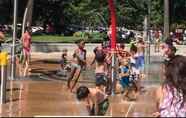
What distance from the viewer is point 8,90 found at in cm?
Answer: 1719

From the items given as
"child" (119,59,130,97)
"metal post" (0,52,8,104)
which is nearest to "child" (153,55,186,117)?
"metal post" (0,52,8,104)

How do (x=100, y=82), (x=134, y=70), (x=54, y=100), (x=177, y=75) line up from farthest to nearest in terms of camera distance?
(x=134, y=70)
(x=54, y=100)
(x=100, y=82)
(x=177, y=75)

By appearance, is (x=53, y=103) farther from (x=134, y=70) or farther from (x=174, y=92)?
(x=174, y=92)

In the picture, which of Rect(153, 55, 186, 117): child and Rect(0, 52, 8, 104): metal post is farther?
Rect(0, 52, 8, 104): metal post

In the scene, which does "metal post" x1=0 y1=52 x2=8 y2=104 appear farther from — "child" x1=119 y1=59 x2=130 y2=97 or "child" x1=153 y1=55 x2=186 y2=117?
"child" x1=153 y1=55 x2=186 y2=117

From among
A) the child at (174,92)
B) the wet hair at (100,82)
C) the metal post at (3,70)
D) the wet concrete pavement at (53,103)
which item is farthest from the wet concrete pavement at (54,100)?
the child at (174,92)

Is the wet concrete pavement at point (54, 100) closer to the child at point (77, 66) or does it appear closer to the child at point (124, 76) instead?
the child at point (77, 66)

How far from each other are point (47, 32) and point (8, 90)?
47624mm

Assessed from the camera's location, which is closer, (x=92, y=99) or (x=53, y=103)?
(x=92, y=99)

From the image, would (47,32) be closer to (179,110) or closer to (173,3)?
(173,3)

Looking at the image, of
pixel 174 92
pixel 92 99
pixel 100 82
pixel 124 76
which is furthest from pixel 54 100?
pixel 174 92

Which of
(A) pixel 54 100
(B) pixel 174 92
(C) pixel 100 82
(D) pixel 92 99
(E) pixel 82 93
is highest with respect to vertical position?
(B) pixel 174 92

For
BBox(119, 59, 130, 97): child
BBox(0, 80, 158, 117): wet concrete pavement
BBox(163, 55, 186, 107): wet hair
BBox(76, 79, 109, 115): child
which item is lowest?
BBox(0, 80, 158, 117): wet concrete pavement

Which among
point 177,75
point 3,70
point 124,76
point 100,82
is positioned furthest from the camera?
point 124,76
